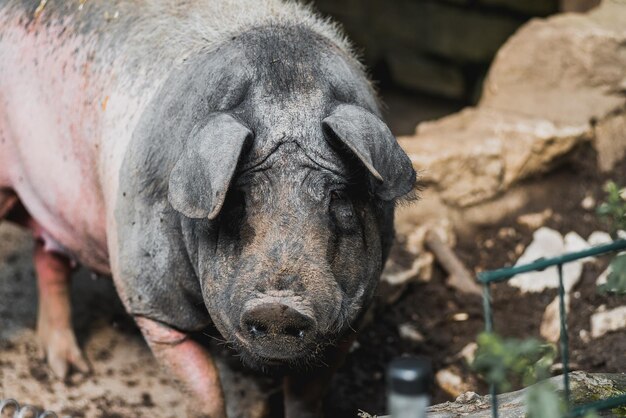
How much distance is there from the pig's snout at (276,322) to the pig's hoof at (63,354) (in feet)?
7.08

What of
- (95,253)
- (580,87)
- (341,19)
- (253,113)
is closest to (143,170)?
(253,113)

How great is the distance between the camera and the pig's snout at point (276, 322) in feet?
11.8

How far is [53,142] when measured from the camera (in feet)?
16.1

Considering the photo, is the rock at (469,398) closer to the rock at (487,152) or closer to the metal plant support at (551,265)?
the metal plant support at (551,265)

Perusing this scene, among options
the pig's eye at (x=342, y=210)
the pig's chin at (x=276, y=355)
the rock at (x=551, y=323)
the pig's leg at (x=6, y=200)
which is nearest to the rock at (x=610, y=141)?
the rock at (x=551, y=323)

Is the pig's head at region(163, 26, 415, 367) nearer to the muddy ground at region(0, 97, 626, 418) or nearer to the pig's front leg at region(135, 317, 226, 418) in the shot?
the pig's front leg at region(135, 317, 226, 418)

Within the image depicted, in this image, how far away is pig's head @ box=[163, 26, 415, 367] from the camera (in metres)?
3.68

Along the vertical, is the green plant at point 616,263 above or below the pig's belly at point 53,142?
below

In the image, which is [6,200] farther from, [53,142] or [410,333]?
[410,333]

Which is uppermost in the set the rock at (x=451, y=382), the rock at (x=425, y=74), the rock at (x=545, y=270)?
the rock at (x=425, y=74)

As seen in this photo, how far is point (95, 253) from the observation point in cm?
502

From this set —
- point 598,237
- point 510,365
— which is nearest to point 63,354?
point 598,237

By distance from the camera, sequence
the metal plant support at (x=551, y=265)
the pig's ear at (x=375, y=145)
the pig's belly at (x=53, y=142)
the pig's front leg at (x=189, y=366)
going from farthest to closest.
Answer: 1. the pig's belly at (x=53, y=142)
2. the pig's front leg at (x=189, y=366)
3. the pig's ear at (x=375, y=145)
4. the metal plant support at (x=551, y=265)

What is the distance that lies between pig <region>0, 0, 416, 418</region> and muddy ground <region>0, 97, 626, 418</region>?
0.67 meters
